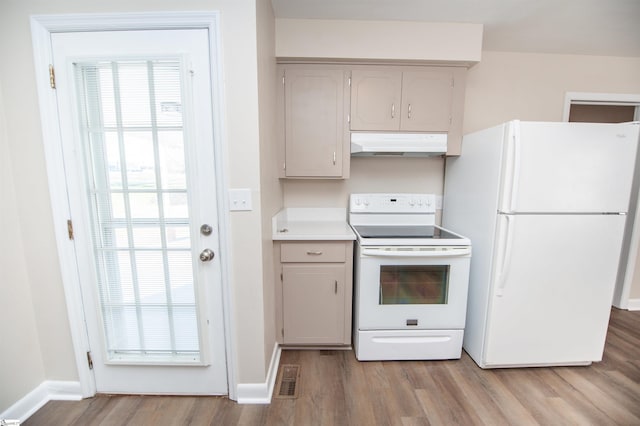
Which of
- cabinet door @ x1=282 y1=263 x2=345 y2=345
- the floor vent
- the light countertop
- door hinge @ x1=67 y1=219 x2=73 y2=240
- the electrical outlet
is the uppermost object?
the electrical outlet

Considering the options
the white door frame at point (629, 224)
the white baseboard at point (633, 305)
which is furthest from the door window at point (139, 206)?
the white baseboard at point (633, 305)

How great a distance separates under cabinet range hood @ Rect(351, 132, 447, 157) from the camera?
2094mm

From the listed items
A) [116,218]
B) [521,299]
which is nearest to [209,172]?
[116,218]

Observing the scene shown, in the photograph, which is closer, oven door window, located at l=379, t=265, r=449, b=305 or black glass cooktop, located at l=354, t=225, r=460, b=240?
oven door window, located at l=379, t=265, r=449, b=305

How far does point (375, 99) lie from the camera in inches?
83.0

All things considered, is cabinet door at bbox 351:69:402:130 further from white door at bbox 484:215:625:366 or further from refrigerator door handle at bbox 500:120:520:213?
white door at bbox 484:215:625:366

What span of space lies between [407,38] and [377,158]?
3.10 ft

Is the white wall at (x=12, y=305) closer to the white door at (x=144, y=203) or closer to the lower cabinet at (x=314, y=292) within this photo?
the white door at (x=144, y=203)

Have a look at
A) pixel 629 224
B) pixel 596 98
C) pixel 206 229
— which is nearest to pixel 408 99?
pixel 206 229

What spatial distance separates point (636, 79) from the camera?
251 cm

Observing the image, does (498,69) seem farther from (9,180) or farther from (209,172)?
(9,180)

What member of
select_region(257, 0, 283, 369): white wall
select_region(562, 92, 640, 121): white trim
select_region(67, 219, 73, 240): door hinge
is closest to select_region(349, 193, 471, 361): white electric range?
select_region(257, 0, 283, 369): white wall

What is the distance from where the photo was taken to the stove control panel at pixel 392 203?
2.38m

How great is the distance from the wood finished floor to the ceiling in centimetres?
251
